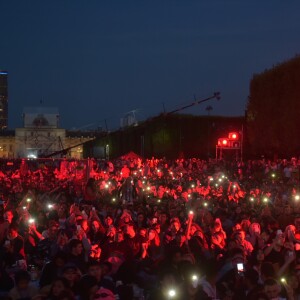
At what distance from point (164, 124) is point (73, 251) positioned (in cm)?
4648

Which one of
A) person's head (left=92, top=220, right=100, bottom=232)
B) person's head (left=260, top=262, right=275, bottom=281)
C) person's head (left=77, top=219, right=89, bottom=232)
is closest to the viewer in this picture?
person's head (left=260, top=262, right=275, bottom=281)

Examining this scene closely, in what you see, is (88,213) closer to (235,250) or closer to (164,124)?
(235,250)

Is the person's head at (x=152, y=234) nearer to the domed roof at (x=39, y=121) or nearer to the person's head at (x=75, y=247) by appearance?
the person's head at (x=75, y=247)

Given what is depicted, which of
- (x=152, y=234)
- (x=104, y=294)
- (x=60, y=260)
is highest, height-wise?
(x=152, y=234)

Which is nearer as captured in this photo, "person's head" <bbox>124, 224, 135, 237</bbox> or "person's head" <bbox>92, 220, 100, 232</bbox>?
"person's head" <bbox>124, 224, 135, 237</bbox>

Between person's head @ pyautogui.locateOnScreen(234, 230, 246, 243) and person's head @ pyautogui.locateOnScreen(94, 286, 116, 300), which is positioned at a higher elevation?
person's head @ pyautogui.locateOnScreen(234, 230, 246, 243)

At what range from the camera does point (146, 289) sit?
8594 mm

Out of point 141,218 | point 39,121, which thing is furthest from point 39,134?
point 141,218

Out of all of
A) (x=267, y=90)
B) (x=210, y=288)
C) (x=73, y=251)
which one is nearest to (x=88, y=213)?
(x=73, y=251)

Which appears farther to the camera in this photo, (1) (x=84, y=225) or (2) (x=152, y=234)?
(1) (x=84, y=225)

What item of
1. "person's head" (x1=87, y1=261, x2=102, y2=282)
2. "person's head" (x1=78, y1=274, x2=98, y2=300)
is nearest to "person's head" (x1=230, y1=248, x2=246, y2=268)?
"person's head" (x1=87, y1=261, x2=102, y2=282)

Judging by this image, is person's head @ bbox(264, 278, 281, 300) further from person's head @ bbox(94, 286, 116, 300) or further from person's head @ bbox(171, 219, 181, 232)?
person's head @ bbox(171, 219, 181, 232)

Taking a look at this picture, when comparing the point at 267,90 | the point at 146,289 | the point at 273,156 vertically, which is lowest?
the point at 146,289

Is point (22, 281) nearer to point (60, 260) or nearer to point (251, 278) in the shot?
point (60, 260)
